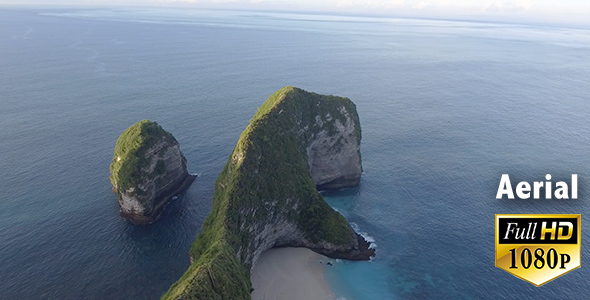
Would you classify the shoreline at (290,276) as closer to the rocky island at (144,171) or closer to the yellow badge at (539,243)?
the rocky island at (144,171)

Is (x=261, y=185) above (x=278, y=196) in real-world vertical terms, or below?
above

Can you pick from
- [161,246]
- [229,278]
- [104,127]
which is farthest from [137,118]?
[229,278]

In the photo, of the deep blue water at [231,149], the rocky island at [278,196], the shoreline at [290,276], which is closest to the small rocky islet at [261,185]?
the rocky island at [278,196]

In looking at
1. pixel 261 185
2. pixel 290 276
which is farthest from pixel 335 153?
pixel 290 276

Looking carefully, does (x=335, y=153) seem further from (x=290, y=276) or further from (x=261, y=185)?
(x=290, y=276)

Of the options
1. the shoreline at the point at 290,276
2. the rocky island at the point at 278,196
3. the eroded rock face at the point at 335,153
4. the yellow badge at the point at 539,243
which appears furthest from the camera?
the eroded rock face at the point at 335,153

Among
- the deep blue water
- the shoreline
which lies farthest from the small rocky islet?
the deep blue water
